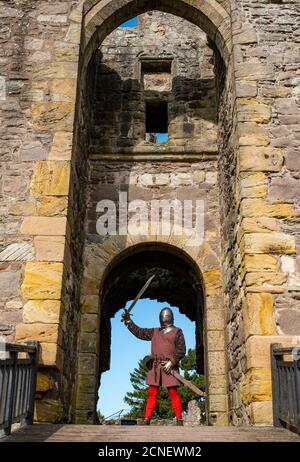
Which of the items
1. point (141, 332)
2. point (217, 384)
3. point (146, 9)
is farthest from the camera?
point (146, 9)

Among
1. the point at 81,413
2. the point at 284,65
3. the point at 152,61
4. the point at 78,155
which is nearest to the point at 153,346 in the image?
the point at 81,413

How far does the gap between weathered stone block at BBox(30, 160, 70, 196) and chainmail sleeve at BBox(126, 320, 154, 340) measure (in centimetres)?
194

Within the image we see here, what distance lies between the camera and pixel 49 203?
205 inches

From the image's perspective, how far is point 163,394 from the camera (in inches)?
1163

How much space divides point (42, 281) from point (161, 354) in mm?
1734

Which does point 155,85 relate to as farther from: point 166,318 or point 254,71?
point 166,318

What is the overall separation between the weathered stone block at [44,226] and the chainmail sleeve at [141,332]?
5.68ft

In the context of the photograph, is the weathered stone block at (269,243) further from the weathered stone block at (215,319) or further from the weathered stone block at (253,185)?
the weathered stone block at (215,319)

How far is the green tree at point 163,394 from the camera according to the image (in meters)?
28.1

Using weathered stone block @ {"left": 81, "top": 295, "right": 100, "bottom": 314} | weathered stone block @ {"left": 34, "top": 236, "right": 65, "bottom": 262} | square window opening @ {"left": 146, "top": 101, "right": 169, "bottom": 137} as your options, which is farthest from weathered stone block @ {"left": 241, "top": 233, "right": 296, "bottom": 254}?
square window opening @ {"left": 146, "top": 101, "right": 169, "bottom": 137}

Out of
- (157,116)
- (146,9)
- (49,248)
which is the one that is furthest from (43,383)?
(157,116)

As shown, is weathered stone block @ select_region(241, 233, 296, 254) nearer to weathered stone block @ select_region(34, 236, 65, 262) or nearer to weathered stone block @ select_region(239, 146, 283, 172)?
weathered stone block @ select_region(239, 146, 283, 172)

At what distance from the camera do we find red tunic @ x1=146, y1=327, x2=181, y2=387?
5.55m
